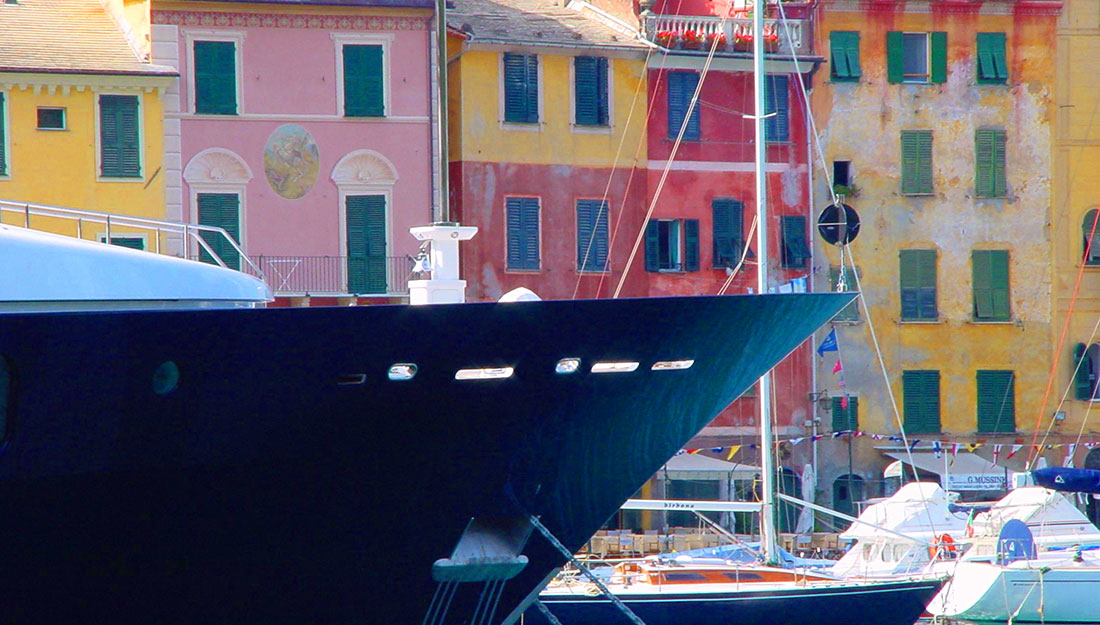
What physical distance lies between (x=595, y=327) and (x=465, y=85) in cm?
2190

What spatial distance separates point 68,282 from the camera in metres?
10.2

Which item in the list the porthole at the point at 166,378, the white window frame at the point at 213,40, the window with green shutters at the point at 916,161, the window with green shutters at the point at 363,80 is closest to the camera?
the porthole at the point at 166,378

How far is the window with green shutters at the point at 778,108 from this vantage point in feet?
115

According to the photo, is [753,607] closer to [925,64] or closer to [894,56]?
[894,56]

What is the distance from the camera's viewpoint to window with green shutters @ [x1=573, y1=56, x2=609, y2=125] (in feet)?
111

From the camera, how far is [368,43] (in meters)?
31.5

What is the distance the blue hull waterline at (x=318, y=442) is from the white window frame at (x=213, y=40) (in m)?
19.6

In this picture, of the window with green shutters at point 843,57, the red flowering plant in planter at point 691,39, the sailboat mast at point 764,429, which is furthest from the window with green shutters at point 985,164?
the sailboat mast at point 764,429

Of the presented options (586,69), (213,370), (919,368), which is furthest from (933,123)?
(213,370)

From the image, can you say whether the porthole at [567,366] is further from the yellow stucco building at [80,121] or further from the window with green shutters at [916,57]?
the window with green shutters at [916,57]

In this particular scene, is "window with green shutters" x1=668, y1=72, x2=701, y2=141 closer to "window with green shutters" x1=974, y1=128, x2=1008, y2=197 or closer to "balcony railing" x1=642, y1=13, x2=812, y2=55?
"balcony railing" x1=642, y1=13, x2=812, y2=55

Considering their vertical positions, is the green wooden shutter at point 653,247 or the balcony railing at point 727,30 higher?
the balcony railing at point 727,30

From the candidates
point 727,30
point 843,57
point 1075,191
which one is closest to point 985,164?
point 1075,191

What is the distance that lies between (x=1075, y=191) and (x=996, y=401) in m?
5.00
